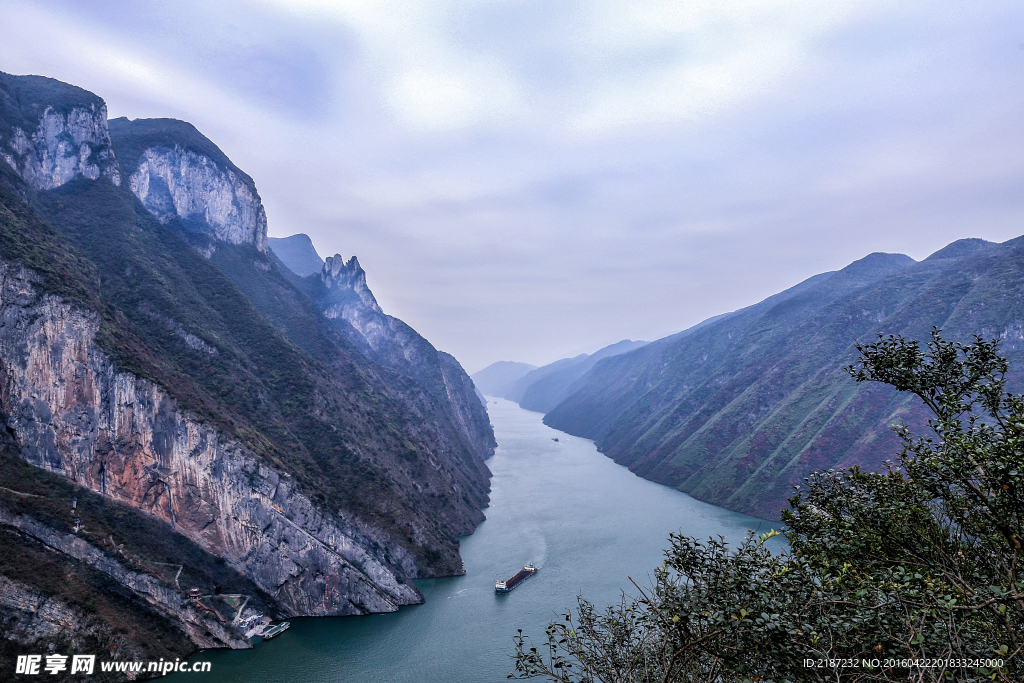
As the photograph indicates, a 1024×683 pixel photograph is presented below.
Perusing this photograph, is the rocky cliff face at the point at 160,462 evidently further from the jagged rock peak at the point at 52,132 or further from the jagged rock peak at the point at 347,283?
the jagged rock peak at the point at 347,283

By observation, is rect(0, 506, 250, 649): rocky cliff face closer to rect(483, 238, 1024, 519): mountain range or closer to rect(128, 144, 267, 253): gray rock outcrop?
rect(483, 238, 1024, 519): mountain range

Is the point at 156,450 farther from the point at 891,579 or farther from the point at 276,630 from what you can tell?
the point at 891,579

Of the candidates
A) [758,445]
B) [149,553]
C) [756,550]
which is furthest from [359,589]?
[758,445]

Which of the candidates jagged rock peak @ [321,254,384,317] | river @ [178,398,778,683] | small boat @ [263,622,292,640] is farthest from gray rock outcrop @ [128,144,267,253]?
small boat @ [263,622,292,640]

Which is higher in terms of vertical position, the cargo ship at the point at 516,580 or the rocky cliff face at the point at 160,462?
the rocky cliff face at the point at 160,462

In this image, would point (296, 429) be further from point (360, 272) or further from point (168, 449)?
point (360, 272)

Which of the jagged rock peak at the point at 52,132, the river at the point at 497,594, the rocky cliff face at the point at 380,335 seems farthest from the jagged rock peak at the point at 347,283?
the river at the point at 497,594
